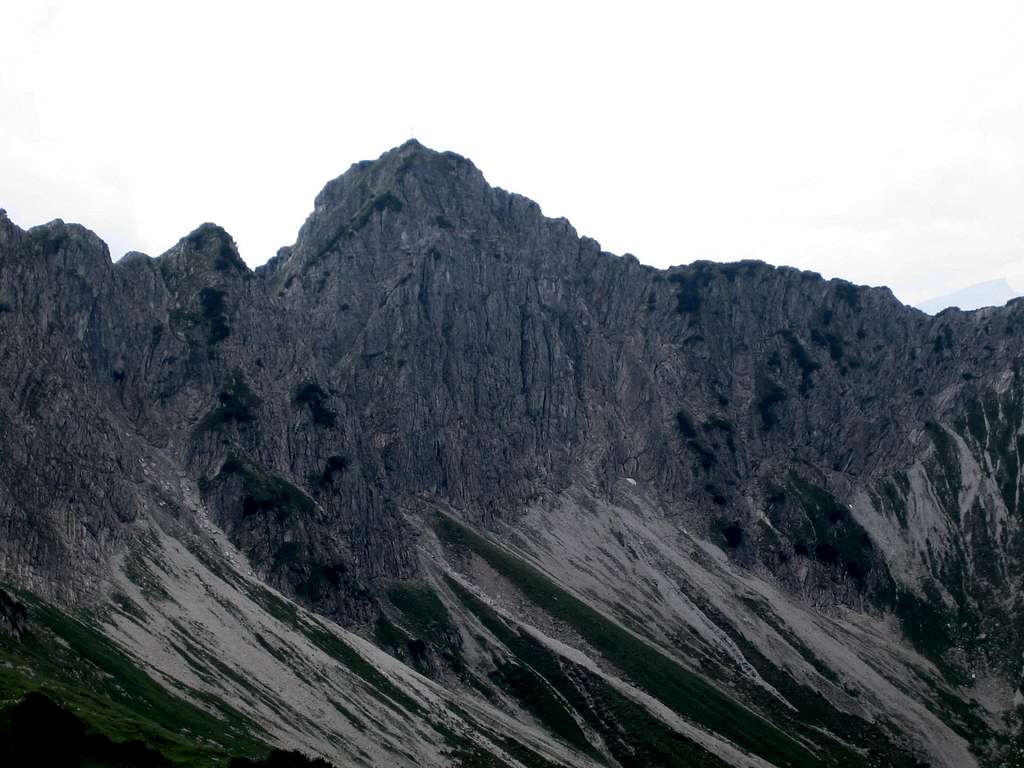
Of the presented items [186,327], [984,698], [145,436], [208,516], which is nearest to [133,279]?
[186,327]

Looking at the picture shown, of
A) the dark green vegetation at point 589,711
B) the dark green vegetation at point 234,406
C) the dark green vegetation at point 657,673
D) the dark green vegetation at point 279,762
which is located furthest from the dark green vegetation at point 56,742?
the dark green vegetation at point 234,406

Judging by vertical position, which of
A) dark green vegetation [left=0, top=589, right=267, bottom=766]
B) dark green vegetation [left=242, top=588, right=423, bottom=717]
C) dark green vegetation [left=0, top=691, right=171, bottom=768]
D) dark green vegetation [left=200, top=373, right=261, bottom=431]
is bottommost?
dark green vegetation [left=242, top=588, right=423, bottom=717]

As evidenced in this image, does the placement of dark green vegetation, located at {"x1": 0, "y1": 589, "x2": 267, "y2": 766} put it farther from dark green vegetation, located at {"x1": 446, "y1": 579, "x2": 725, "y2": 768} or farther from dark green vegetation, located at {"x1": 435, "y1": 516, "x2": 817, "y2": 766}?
dark green vegetation, located at {"x1": 435, "y1": 516, "x2": 817, "y2": 766}

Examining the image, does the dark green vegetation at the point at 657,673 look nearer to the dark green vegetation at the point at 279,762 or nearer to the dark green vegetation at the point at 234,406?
the dark green vegetation at the point at 234,406

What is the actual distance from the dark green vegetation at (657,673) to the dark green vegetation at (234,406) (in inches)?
2150

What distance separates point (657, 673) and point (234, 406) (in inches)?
3916

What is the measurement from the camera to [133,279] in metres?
196

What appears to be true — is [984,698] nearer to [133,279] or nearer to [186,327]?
[186,327]

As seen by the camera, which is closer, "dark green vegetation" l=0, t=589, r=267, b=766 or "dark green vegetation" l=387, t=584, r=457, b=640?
"dark green vegetation" l=0, t=589, r=267, b=766

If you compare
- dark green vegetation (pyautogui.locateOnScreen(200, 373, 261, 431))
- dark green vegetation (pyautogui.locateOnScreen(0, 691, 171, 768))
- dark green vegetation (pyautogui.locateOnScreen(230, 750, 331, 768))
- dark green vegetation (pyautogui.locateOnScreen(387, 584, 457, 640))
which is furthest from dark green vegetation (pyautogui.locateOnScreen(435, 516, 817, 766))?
dark green vegetation (pyautogui.locateOnScreen(0, 691, 171, 768))

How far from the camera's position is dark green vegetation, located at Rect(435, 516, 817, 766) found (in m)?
155

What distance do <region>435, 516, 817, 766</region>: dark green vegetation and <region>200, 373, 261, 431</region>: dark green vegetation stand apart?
54.6 m

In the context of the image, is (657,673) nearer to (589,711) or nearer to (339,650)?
(589,711)

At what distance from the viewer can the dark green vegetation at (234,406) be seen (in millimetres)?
181000
